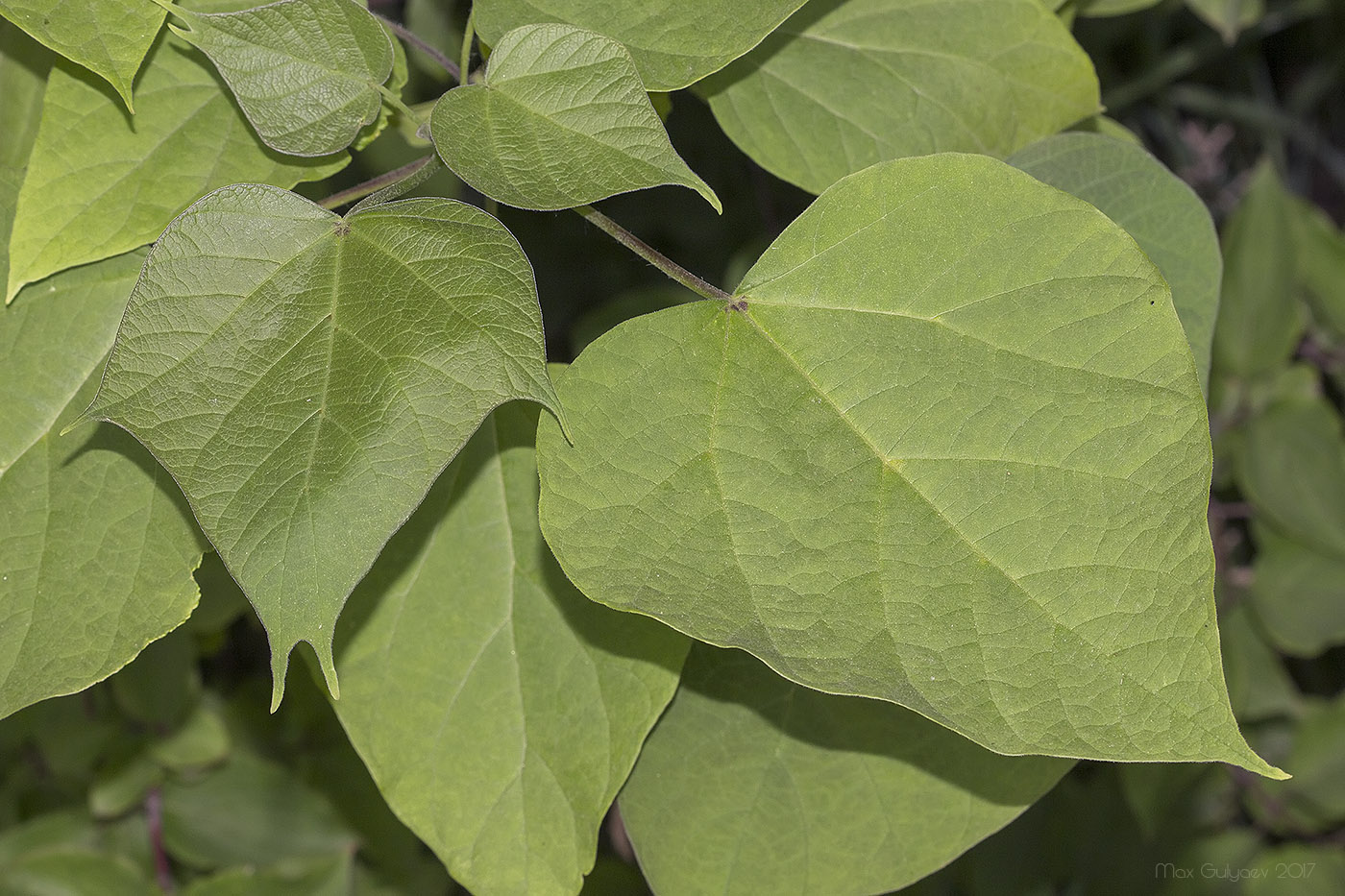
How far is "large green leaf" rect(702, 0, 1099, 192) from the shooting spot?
635mm

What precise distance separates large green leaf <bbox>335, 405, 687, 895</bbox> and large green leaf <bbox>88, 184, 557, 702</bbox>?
135 mm

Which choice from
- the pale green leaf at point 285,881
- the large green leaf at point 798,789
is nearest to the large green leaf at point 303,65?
the large green leaf at point 798,789

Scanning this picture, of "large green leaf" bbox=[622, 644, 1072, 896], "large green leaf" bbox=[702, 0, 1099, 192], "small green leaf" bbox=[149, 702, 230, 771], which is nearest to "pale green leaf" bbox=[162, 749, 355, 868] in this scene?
"small green leaf" bbox=[149, 702, 230, 771]

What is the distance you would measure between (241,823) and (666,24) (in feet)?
3.05

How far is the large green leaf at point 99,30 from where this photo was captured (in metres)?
0.50

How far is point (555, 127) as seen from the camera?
1.57 feet

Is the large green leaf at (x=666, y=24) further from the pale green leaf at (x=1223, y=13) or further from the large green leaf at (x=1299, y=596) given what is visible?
the large green leaf at (x=1299, y=596)

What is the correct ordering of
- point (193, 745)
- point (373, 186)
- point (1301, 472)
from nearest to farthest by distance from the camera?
point (373, 186), point (193, 745), point (1301, 472)

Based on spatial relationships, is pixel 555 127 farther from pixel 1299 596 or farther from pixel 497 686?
pixel 1299 596

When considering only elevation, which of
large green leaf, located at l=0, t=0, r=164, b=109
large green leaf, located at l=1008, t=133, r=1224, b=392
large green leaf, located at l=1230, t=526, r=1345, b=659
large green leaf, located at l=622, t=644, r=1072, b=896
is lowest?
large green leaf, located at l=1230, t=526, r=1345, b=659

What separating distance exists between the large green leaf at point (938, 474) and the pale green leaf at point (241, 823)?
0.75m

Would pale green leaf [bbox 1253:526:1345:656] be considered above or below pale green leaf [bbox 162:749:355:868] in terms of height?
below

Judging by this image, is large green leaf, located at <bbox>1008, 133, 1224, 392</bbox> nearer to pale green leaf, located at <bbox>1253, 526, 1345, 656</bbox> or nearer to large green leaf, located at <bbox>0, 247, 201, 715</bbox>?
large green leaf, located at <bbox>0, 247, 201, 715</bbox>

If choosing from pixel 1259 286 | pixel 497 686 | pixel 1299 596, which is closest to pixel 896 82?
pixel 497 686
